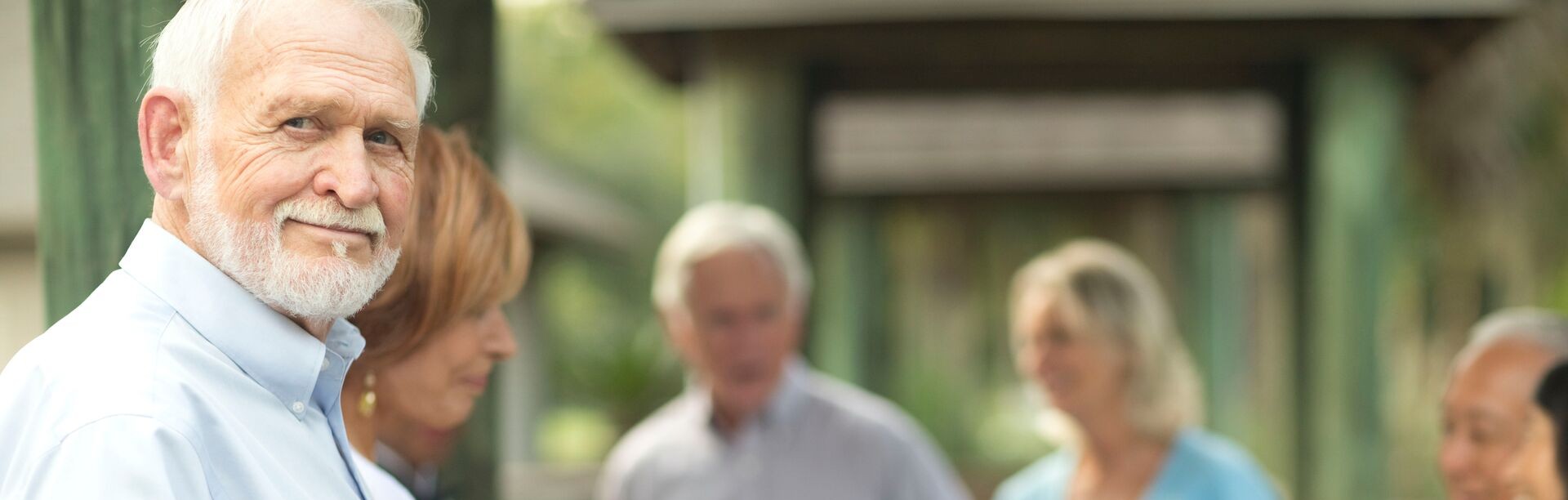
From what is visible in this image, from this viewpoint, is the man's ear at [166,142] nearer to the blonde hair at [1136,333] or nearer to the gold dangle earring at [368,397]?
the gold dangle earring at [368,397]

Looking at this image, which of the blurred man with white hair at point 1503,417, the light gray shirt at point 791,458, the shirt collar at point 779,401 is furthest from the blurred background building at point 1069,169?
the blurred man with white hair at point 1503,417

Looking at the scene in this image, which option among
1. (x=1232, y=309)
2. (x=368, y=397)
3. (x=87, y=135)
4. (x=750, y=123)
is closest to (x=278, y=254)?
(x=87, y=135)

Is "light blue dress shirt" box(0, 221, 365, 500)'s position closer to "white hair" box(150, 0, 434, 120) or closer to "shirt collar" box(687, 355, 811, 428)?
"white hair" box(150, 0, 434, 120)

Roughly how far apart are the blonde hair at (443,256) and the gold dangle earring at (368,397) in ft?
0.06

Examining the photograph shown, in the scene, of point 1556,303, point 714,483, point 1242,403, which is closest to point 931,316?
point 1242,403

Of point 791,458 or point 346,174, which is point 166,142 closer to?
point 346,174

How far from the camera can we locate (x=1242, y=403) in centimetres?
762

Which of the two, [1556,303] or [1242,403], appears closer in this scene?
[1556,303]

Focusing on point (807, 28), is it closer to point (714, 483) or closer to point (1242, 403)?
point (714, 483)

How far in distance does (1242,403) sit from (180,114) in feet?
23.3

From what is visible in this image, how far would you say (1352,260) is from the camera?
4.72 metres

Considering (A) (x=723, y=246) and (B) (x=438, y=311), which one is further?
(A) (x=723, y=246)

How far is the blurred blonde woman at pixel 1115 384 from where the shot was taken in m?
4.08

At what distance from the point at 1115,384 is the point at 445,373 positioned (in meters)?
2.68
